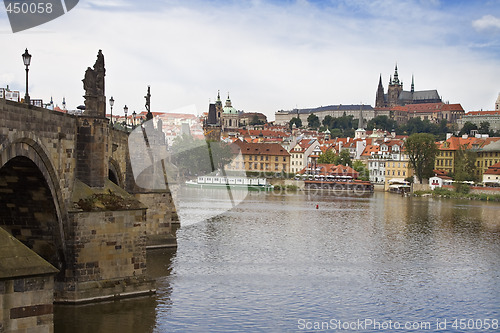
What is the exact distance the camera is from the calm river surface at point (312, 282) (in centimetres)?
1905

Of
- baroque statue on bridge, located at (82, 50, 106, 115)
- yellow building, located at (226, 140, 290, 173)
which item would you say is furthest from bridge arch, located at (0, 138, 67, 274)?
yellow building, located at (226, 140, 290, 173)

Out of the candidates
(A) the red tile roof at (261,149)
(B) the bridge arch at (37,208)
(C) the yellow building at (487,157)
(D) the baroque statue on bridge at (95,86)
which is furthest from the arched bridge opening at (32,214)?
(A) the red tile roof at (261,149)

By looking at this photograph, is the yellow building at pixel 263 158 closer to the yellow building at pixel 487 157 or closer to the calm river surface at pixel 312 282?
the yellow building at pixel 487 157

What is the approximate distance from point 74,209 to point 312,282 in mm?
9600

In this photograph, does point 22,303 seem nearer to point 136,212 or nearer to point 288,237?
point 136,212

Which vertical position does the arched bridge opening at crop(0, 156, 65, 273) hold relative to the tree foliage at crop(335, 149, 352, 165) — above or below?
below

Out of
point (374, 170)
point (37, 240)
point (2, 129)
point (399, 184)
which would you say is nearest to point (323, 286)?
point (37, 240)

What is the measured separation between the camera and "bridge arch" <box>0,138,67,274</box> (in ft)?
59.0

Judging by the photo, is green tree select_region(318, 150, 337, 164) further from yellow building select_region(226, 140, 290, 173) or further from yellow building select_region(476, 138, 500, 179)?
yellow building select_region(476, 138, 500, 179)

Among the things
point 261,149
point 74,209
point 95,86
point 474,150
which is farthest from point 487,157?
point 74,209

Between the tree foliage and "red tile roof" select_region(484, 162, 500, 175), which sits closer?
"red tile roof" select_region(484, 162, 500, 175)

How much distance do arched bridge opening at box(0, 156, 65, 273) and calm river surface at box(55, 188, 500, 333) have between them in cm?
190

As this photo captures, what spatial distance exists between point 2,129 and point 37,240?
516 cm

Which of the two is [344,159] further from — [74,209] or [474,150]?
[74,209]
